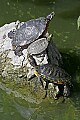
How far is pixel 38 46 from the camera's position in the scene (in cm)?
434

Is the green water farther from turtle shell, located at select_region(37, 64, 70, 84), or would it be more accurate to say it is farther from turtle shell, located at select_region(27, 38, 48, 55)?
turtle shell, located at select_region(27, 38, 48, 55)

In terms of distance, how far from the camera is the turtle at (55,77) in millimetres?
4051

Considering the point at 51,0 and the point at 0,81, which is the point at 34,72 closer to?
the point at 0,81

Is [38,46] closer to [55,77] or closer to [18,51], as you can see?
[18,51]

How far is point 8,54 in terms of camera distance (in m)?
4.50

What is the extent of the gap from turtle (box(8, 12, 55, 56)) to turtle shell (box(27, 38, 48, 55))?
0.47 ft

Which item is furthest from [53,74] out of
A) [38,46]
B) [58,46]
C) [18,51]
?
[58,46]

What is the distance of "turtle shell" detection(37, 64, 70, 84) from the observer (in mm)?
4043

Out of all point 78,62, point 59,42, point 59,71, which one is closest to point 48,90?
point 59,71

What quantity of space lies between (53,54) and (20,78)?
0.55 m

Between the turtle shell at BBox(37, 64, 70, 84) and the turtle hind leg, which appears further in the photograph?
the turtle hind leg

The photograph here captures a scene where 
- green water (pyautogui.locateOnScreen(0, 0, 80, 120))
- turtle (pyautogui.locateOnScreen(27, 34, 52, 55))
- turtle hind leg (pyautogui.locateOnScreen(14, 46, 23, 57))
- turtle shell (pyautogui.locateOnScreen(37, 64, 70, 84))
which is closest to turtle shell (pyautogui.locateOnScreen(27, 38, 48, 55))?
turtle (pyautogui.locateOnScreen(27, 34, 52, 55))

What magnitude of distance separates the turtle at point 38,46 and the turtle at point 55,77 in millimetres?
183

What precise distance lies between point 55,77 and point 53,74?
0.16 ft
